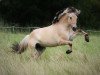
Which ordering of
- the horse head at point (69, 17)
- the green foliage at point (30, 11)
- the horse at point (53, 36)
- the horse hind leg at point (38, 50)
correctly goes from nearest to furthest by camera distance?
the horse hind leg at point (38, 50)
the horse at point (53, 36)
the horse head at point (69, 17)
the green foliage at point (30, 11)

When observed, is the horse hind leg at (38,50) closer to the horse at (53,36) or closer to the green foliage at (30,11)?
the horse at (53,36)

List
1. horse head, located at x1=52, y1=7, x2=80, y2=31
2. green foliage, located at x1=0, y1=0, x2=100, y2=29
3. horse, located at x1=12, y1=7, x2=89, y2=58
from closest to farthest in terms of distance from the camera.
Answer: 1. horse, located at x1=12, y1=7, x2=89, y2=58
2. horse head, located at x1=52, y1=7, x2=80, y2=31
3. green foliage, located at x1=0, y1=0, x2=100, y2=29

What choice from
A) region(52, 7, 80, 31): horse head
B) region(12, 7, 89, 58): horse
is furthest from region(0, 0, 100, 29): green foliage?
region(12, 7, 89, 58): horse

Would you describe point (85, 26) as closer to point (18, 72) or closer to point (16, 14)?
point (16, 14)

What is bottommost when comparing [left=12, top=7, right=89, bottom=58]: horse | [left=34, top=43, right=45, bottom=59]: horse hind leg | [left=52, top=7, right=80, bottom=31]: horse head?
[left=34, top=43, right=45, bottom=59]: horse hind leg

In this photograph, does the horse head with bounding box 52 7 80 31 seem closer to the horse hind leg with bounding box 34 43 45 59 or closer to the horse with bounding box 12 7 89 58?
the horse with bounding box 12 7 89 58

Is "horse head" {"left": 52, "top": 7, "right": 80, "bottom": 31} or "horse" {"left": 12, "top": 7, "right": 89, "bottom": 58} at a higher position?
"horse head" {"left": 52, "top": 7, "right": 80, "bottom": 31}

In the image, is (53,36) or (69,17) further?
(69,17)

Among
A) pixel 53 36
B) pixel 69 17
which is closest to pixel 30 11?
pixel 69 17

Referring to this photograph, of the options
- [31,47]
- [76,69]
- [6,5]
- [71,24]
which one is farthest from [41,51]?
[6,5]

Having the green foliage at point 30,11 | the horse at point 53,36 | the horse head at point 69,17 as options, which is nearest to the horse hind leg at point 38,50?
the horse at point 53,36

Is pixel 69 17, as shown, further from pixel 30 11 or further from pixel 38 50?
pixel 30 11

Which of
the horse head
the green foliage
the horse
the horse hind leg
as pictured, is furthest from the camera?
the green foliage

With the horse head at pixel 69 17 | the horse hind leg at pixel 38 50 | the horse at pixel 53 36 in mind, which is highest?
the horse head at pixel 69 17
